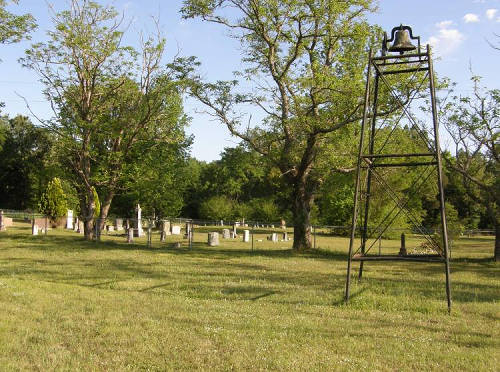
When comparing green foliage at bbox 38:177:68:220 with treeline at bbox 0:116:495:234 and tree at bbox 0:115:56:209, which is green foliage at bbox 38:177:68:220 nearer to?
treeline at bbox 0:116:495:234

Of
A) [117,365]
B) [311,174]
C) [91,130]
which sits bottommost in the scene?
[117,365]

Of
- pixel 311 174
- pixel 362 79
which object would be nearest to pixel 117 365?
pixel 362 79

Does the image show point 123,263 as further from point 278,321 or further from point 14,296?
→ point 278,321

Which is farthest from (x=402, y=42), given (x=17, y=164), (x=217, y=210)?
(x=17, y=164)

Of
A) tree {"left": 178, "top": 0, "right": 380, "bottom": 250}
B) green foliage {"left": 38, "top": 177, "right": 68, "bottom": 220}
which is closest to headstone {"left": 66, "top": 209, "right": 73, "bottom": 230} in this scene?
green foliage {"left": 38, "top": 177, "right": 68, "bottom": 220}

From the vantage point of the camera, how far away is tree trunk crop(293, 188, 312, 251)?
23.5 metres

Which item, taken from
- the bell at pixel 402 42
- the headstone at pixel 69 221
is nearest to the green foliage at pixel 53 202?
the headstone at pixel 69 221

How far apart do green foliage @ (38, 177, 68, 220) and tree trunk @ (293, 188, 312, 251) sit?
23.6 meters

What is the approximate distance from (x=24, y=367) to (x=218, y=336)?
2496 millimetres

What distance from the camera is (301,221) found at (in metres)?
23.6

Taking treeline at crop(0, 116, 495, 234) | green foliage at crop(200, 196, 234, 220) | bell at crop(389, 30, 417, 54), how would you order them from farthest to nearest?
1. green foliage at crop(200, 196, 234, 220)
2. treeline at crop(0, 116, 495, 234)
3. bell at crop(389, 30, 417, 54)

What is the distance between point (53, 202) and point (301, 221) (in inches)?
956

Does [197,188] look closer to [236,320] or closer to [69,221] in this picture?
[69,221]

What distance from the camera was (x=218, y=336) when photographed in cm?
696
